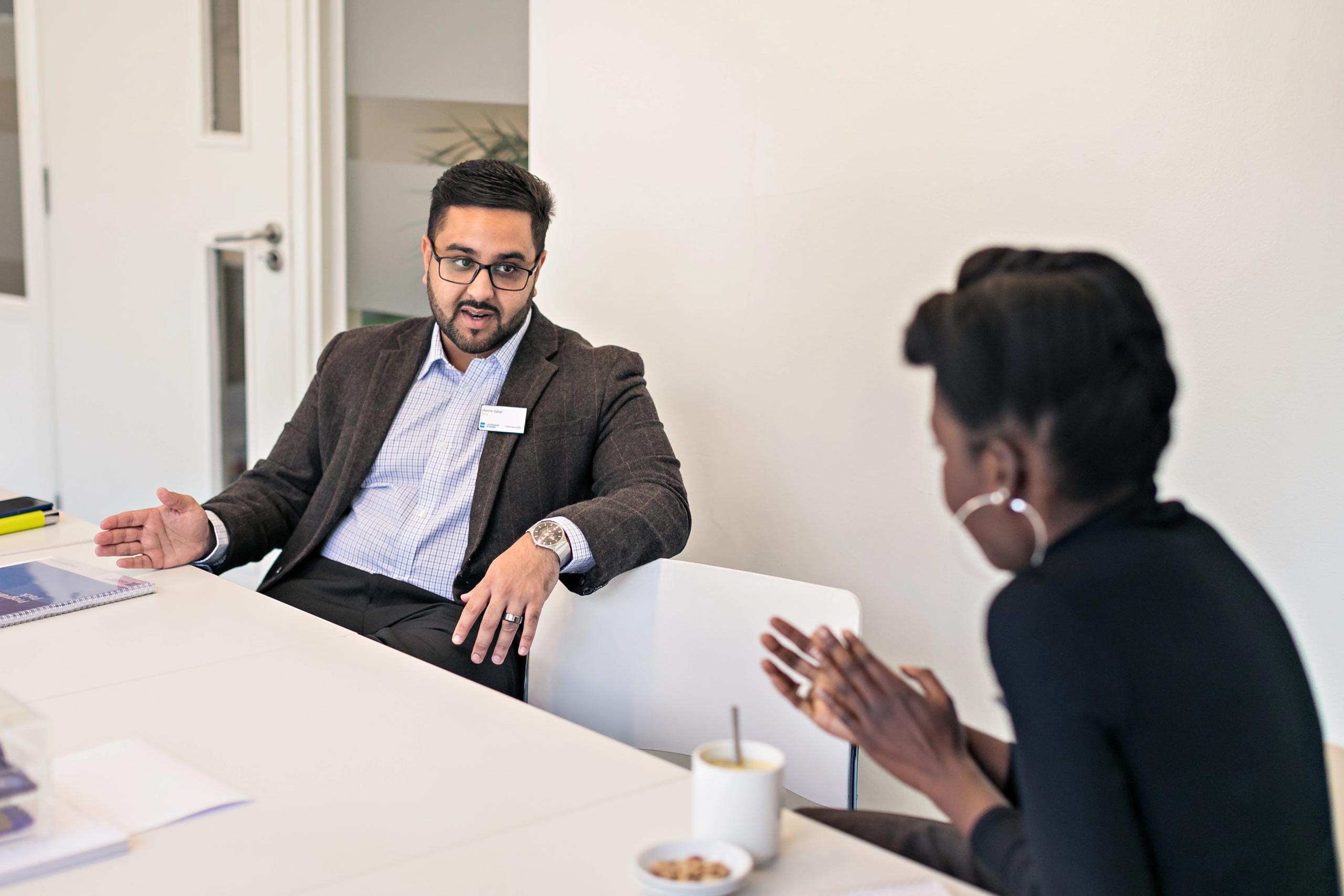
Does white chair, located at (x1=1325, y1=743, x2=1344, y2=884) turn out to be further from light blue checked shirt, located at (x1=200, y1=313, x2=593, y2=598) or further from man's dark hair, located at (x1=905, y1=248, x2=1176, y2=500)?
light blue checked shirt, located at (x1=200, y1=313, x2=593, y2=598)

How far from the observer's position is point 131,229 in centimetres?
399

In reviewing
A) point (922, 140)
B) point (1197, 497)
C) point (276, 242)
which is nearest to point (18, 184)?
point (276, 242)

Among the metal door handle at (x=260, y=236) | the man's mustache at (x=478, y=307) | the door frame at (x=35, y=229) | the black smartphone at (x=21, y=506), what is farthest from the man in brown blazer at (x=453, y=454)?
the door frame at (x=35, y=229)

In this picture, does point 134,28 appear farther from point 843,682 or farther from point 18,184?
point 843,682

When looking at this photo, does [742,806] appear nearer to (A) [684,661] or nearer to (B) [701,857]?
(B) [701,857]

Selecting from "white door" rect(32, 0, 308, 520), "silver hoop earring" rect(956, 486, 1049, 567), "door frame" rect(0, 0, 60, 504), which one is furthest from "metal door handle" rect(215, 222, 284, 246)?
"silver hoop earring" rect(956, 486, 1049, 567)

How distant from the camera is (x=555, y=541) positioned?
1.88m

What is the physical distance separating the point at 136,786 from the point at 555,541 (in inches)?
31.6

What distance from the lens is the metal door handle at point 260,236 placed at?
3.58 metres

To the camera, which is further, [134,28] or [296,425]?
[134,28]

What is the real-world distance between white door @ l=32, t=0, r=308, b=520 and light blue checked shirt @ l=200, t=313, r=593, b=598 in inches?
55.0

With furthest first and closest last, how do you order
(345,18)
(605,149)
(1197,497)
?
(345,18), (605,149), (1197,497)

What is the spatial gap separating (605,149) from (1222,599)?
210 centimetres

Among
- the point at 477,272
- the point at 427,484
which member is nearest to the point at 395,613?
the point at 427,484
